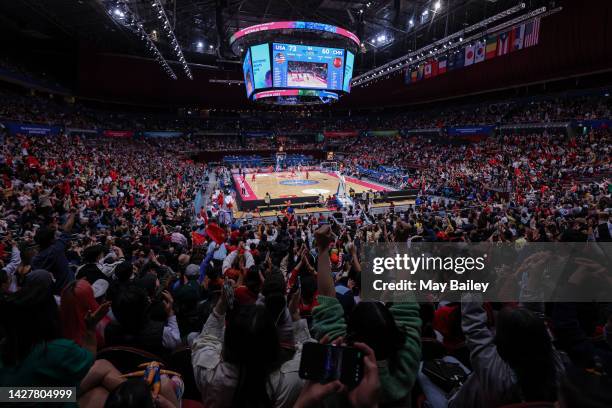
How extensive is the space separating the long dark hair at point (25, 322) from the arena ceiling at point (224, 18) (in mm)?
21689

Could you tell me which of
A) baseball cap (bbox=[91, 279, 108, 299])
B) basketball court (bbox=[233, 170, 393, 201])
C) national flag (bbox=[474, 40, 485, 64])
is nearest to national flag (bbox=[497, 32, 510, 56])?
national flag (bbox=[474, 40, 485, 64])

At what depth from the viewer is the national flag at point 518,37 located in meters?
24.2

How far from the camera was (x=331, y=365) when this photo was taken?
132 cm

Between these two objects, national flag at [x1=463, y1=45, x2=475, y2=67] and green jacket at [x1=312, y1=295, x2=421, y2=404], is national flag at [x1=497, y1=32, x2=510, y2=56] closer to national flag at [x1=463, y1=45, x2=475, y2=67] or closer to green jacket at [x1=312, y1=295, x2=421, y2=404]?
national flag at [x1=463, y1=45, x2=475, y2=67]

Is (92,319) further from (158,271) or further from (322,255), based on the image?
(158,271)

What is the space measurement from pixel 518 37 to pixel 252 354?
31738 millimetres

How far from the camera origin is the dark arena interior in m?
1.67

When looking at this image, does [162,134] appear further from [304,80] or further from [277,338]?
[277,338]

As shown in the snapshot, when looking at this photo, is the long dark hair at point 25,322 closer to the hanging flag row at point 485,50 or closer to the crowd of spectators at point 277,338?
the crowd of spectators at point 277,338

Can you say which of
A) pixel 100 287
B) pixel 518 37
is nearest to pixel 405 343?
pixel 100 287

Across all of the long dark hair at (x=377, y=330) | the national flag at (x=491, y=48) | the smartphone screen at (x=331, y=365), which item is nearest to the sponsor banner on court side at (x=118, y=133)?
the national flag at (x=491, y=48)

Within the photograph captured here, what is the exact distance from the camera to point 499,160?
1030 inches

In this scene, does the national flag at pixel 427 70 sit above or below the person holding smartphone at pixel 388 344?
above

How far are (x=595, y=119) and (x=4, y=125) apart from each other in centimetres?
4349
